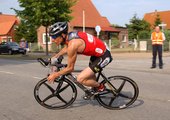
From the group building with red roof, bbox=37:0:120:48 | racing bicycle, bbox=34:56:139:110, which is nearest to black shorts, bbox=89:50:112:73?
racing bicycle, bbox=34:56:139:110

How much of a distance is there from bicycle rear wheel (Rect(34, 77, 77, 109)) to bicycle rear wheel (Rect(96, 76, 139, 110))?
1.85 feet

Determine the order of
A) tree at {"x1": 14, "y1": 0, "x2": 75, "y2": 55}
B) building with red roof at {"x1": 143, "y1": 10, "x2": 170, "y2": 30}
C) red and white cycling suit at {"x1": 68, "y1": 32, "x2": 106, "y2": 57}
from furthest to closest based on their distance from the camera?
building with red roof at {"x1": 143, "y1": 10, "x2": 170, "y2": 30}, tree at {"x1": 14, "y1": 0, "x2": 75, "y2": 55}, red and white cycling suit at {"x1": 68, "y1": 32, "x2": 106, "y2": 57}

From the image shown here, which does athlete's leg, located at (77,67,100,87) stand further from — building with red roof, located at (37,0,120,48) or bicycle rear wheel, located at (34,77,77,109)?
building with red roof, located at (37,0,120,48)

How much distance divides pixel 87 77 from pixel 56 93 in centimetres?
90

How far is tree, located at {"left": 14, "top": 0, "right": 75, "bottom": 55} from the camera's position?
28734 mm

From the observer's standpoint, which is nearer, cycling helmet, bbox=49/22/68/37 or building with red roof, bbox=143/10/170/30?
cycling helmet, bbox=49/22/68/37

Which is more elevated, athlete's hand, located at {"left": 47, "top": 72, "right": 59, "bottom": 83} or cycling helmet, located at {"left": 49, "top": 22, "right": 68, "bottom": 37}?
cycling helmet, located at {"left": 49, "top": 22, "right": 68, "bottom": 37}

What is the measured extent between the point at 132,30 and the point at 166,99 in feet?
163

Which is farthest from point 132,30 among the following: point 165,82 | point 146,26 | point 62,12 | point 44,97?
point 44,97

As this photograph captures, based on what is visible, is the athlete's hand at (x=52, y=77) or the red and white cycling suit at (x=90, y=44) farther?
the athlete's hand at (x=52, y=77)

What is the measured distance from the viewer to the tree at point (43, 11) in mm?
28734

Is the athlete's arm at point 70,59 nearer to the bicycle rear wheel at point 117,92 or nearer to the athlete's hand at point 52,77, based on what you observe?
the athlete's hand at point 52,77

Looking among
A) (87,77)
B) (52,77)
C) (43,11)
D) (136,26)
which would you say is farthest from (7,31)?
(87,77)


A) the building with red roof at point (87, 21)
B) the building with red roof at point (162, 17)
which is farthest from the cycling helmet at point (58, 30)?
the building with red roof at point (162, 17)
